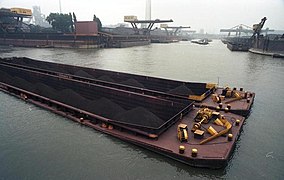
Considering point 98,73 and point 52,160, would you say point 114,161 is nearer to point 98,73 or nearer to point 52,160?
point 52,160

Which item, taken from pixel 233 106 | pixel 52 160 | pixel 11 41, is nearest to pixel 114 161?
pixel 52 160

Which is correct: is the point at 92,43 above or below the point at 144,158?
above

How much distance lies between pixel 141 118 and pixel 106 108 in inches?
114

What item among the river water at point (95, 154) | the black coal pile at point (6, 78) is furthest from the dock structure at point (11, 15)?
the river water at point (95, 154)

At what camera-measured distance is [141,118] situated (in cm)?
1071

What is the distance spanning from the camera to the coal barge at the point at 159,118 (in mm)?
9164

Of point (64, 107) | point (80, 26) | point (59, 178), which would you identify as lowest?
point (59, 178)

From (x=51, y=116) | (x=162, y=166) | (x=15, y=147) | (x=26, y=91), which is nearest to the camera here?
(x=162, y=166)

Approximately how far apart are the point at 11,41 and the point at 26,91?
72090mm

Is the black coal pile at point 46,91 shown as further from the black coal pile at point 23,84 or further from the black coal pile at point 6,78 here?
the black coal pile at point 6,78

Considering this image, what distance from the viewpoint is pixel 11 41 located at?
7512 cm

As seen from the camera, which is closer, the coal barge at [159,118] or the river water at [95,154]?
the river water at [95,154]

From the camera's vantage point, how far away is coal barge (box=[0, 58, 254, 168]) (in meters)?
9.16

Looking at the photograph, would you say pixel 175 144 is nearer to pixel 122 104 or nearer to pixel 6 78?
pixel 122 104
